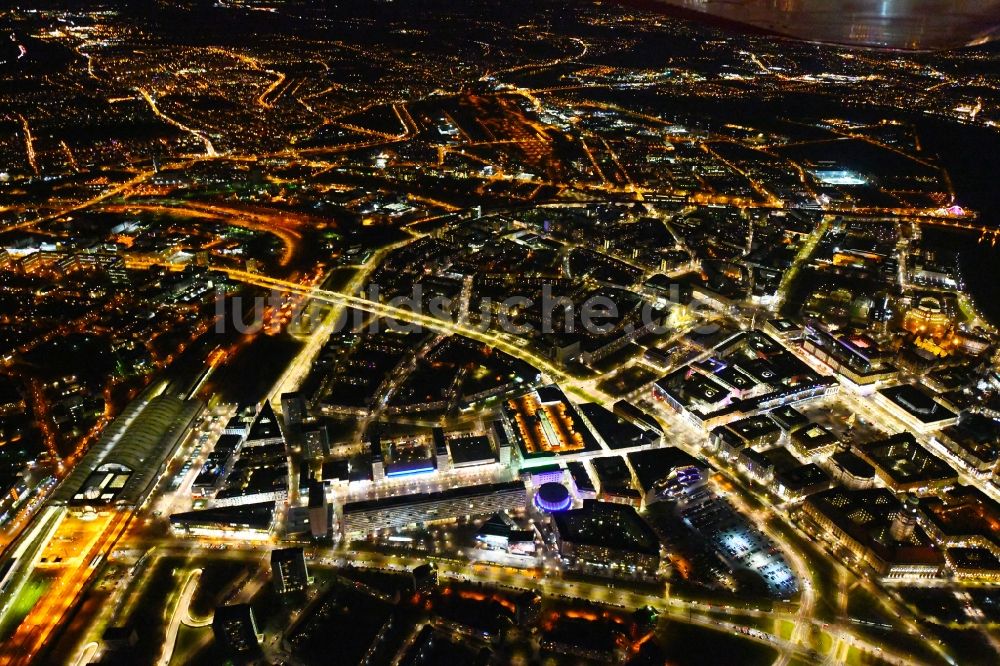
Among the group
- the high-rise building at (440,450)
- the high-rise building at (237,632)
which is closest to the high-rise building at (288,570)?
the high-rise building at (237,632)

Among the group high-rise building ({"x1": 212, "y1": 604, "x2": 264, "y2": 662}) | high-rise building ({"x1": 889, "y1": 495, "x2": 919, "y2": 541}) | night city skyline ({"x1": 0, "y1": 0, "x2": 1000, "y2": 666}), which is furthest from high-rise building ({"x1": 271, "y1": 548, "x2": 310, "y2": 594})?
high-rise building ({"x1": 889, "y1": 495, "x2": 919, "y2": 541})

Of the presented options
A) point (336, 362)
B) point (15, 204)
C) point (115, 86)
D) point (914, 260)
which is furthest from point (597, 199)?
point (115, 86)

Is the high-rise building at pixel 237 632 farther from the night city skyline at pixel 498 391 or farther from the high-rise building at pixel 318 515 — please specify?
the high-rise building at pixel 318 515

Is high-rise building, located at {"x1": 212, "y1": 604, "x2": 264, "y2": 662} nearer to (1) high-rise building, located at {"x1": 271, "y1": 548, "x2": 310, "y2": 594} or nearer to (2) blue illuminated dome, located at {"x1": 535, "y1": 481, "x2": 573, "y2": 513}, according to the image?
(1) high-rise building, located at {"x1": 271, "y1": 548, "x2": 310, "y2": 594}

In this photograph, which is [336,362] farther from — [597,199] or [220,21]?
[220,21]

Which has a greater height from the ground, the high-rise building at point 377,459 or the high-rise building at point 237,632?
the high-rise building at point 377,459

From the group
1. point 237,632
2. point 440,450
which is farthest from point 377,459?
Answer: point 237,632
